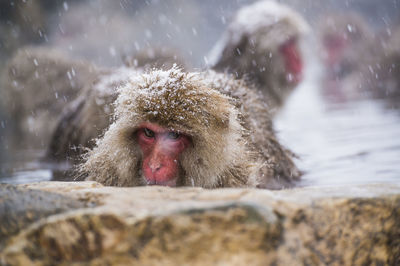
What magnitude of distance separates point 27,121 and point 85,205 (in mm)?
Result: 5078

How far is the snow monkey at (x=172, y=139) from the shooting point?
1980 millimetres

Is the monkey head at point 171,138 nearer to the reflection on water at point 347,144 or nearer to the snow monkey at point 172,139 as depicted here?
the snow monkey at point 172,139

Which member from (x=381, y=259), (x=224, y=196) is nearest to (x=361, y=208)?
(x=381, y=259)

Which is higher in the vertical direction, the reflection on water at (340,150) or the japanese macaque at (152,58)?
the japanese macaque at (152,58)

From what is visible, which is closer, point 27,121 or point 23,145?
point 23,145

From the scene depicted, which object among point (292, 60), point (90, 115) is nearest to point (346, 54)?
point (292, 60)

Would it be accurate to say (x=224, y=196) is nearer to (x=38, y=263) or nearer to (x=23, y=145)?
(x=38, y=263)

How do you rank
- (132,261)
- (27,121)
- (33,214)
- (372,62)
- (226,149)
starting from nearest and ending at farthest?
(132,261)
(33,214)
(226,149)
(27,121)
(372,62)

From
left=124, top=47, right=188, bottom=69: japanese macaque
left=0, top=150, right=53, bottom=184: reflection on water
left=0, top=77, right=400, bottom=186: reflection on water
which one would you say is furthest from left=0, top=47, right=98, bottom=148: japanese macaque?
left=124, top=47, right=188, bottom=69: japanese macaque

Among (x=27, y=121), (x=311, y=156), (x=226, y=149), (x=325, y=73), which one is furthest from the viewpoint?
(x=325, y=73)

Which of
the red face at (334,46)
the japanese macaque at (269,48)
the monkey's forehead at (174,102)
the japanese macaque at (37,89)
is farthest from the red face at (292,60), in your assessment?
the red face at (334,46)

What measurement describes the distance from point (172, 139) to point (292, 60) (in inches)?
148

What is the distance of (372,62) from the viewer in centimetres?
955

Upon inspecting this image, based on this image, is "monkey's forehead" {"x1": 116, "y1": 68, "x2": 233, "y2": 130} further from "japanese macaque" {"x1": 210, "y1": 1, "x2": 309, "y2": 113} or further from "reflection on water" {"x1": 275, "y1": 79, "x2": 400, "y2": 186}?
"japanese macaque" {"x1": 210, "y1": 1, "x2": 309, "y2": 113}
